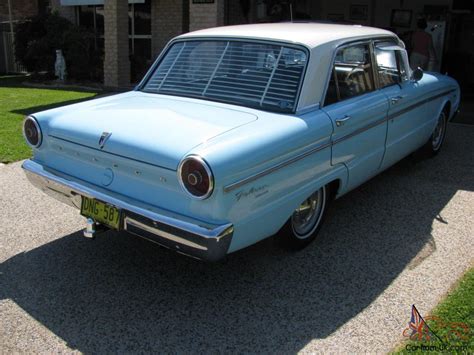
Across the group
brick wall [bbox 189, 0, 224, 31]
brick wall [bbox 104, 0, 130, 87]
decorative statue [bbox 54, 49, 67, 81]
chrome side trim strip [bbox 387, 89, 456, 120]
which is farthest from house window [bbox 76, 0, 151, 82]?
chrome side trim strip [bbox 387, 89, 456, 120]

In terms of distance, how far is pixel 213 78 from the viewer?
4016 millimetres

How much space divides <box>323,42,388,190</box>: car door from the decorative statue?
11.7 m

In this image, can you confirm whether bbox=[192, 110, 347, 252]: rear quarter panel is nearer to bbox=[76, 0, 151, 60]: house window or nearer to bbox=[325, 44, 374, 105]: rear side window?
bbox=[325, 44, 374, 105]: rear side window

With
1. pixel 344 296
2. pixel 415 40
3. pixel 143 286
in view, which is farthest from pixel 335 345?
pixel 415 40

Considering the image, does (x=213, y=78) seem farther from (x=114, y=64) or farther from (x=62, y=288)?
(x=114, y=64)

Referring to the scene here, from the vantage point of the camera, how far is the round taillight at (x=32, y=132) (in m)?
3.71

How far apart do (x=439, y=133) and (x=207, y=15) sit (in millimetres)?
6790

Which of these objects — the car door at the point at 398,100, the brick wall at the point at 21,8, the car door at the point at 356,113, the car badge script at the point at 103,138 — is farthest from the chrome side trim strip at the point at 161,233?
the brick wall at the point at 21,8

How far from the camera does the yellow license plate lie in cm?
316

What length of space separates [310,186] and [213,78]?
3.92ft

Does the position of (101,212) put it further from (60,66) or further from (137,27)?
(137,27)

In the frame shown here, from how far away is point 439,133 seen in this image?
259 inches

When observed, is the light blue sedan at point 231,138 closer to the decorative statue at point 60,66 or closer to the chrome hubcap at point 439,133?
the chrome hubcap at point 439,133

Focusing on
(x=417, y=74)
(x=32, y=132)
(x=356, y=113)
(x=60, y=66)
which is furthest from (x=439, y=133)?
(x=60, y=66)
